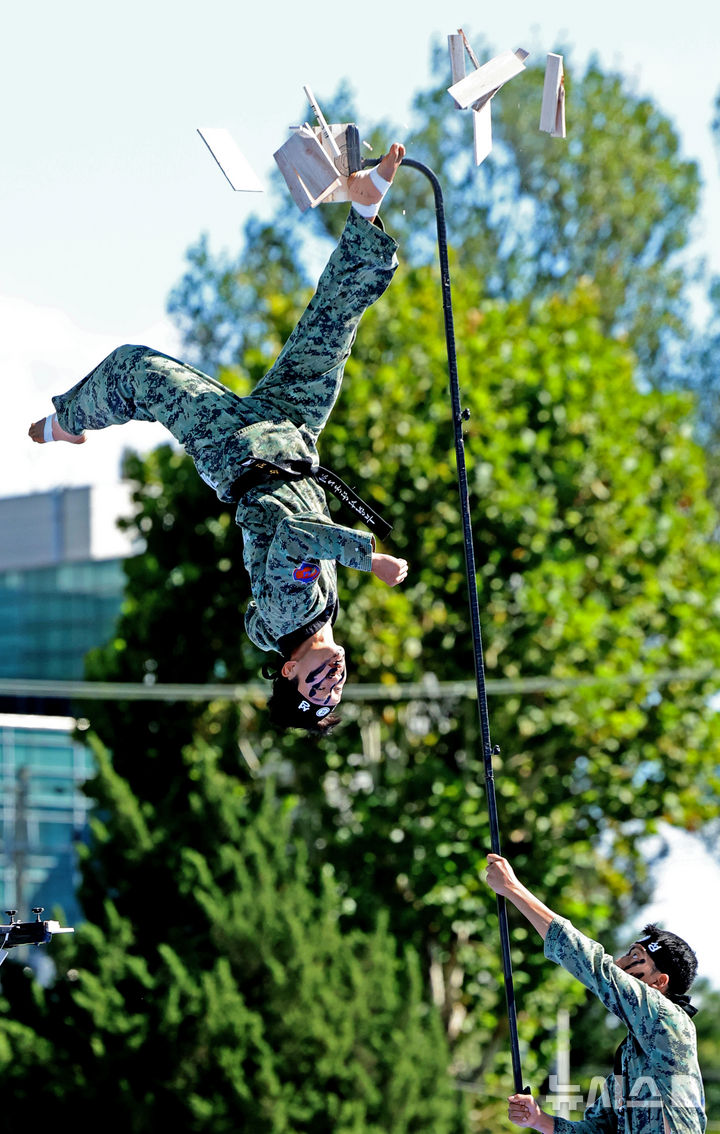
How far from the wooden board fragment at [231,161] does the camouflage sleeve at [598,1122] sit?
2.71 metres

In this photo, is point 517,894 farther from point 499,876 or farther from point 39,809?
point 39,809

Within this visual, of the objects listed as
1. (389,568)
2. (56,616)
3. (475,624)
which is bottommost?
(475,624)

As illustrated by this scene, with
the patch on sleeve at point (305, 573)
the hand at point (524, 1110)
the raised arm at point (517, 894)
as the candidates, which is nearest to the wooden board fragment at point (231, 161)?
the patch on sleeve at point (305, 573)

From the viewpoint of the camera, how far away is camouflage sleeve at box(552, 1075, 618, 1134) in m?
4.64

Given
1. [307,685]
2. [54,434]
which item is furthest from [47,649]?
[307,685]

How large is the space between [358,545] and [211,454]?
69cm

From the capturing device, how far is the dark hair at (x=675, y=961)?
4555 millimetres

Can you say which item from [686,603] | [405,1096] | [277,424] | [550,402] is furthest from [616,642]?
[277,424]

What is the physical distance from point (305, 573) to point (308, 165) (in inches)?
44.0

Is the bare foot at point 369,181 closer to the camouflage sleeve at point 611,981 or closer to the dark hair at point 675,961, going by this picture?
the camouflage sleeve at point 611,981

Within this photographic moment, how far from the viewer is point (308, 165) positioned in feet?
14.5

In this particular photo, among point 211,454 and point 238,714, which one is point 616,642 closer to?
point 238,714

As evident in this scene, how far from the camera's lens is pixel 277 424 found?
484 centimetres

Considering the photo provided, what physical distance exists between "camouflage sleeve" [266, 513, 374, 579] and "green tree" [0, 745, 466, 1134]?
781cm
